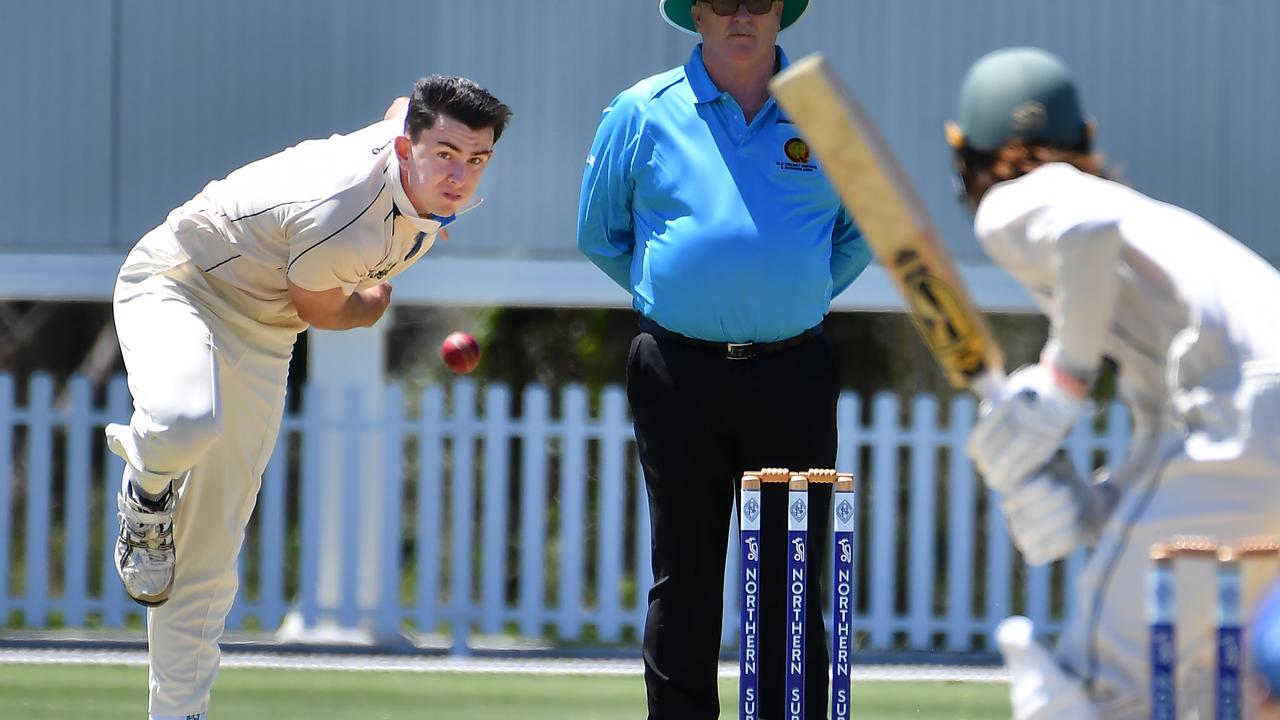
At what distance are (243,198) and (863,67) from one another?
4060 mm

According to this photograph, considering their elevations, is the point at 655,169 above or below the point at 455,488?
above

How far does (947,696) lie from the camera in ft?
20.6

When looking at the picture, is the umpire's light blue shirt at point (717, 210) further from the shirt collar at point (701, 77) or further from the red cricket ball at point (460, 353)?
the red cricket ball at point (460, 353)

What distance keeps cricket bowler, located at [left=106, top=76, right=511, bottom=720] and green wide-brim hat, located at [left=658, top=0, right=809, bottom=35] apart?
2.08 ft

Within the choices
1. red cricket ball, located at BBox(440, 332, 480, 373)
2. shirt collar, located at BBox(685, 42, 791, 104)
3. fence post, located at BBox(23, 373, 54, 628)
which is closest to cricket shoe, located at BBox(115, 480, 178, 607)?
red cricket ball, located at BBox(440, 332, 480, 373)

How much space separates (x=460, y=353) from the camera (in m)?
4.54

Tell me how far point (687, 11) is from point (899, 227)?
69.1 inches

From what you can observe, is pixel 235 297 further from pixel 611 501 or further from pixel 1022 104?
pixel 611 501

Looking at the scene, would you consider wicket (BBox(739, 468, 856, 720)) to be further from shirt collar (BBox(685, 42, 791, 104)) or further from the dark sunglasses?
the dark sunglasses

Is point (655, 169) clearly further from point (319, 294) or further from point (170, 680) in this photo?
point (170, 680)

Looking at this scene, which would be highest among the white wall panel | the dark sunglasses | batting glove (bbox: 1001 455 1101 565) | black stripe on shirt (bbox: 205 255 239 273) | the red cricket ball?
the white wall panel

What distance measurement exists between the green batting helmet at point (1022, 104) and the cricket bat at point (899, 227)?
172mm

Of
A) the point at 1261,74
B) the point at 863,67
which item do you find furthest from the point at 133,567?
the point at 1261,74

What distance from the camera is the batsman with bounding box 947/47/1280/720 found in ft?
9.19
